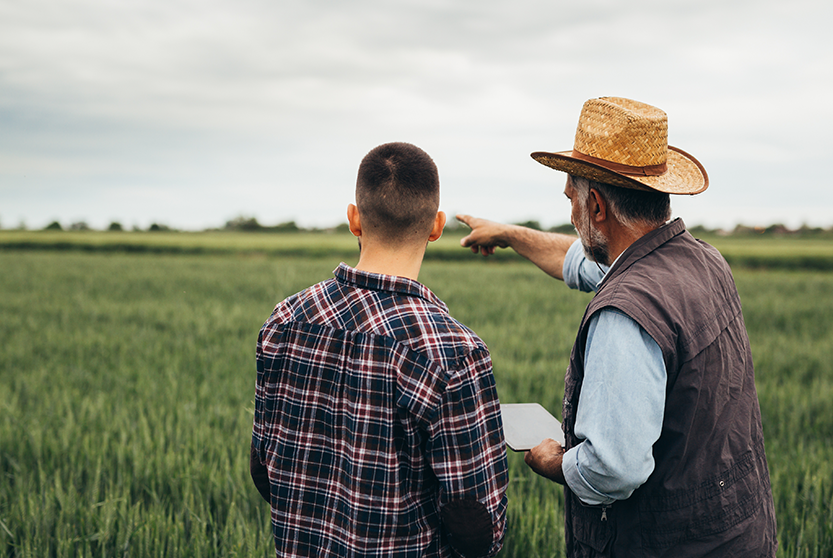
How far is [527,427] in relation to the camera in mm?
1668

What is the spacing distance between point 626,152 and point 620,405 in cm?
73

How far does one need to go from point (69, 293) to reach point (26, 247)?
3109 centimetres

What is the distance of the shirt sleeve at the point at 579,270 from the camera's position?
7.58 ft

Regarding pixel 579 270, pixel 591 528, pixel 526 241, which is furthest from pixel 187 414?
pixel 591 528

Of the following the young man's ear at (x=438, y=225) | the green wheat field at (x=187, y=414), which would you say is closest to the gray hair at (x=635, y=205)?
the young man's ear at (x=438, y=225)

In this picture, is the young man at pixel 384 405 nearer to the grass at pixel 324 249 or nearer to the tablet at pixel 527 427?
the tablet at pixel 527 427

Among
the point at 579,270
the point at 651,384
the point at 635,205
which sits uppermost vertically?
the point at 635,205

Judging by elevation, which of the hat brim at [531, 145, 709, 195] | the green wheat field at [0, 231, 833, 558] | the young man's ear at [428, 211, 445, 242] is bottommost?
the green wheat field at [0, 231, 833, 558]

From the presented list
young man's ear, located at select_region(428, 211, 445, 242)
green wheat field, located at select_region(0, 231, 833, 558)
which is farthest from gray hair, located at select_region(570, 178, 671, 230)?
green wheat field, located at select_region(0, 231, 833, 558)

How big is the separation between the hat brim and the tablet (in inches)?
27.8

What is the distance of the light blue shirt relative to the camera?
1.32 meters

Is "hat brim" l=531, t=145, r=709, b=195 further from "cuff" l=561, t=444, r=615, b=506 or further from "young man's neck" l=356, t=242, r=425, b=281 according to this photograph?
"cuff" l=561, t=444, r=615, b=506

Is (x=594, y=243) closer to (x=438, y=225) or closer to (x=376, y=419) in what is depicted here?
(x=438, y=225)

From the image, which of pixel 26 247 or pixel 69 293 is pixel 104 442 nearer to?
pixel 69 293
